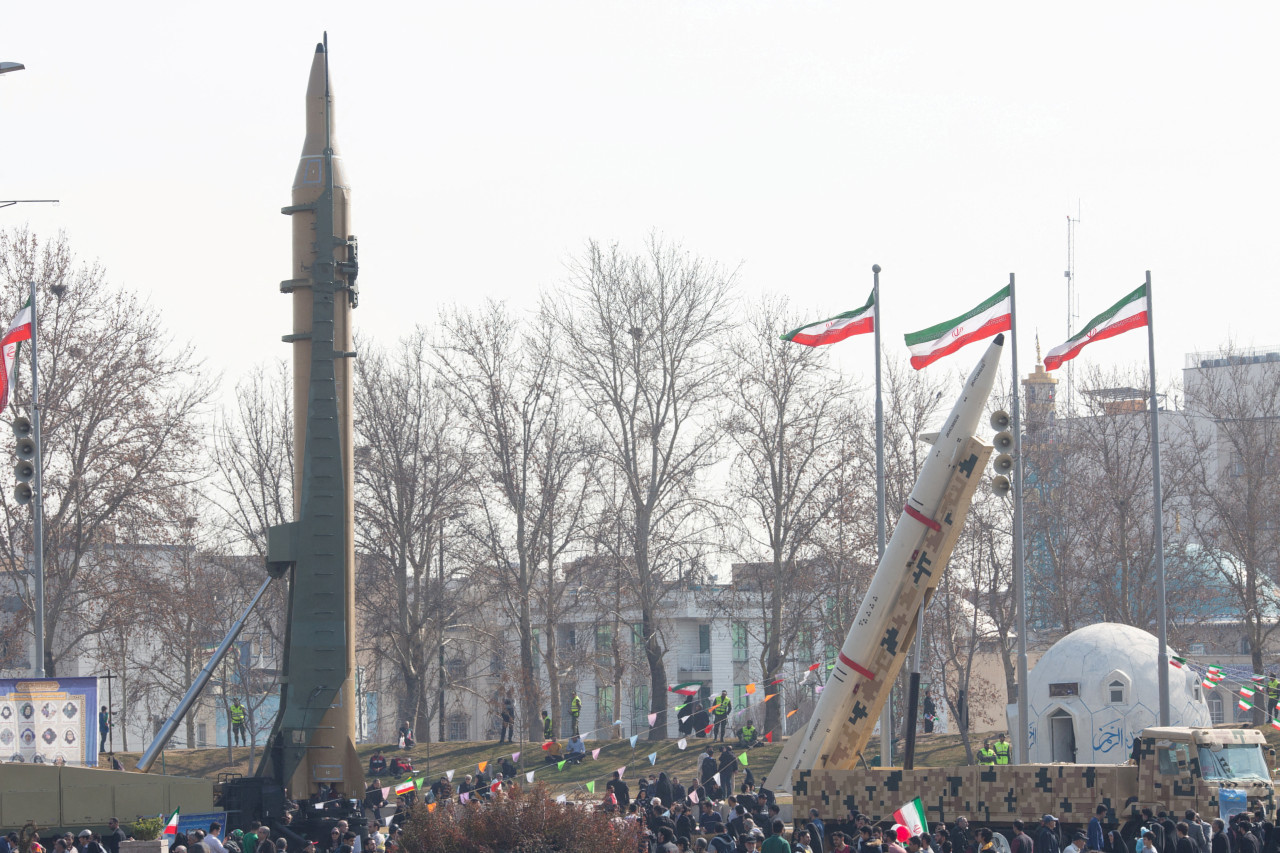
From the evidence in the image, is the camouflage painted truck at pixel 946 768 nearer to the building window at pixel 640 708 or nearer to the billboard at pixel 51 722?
the billboard at pixel 51 722

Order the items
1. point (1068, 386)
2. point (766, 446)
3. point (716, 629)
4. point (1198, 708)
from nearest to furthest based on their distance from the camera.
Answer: point (1198, 708) < point (766, 446) < point (1068, 386) < point (716, 629)

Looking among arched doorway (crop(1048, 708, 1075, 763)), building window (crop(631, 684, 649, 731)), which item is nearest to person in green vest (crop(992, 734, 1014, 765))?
arched doorway (crop(1048, 708, 1075, 763))

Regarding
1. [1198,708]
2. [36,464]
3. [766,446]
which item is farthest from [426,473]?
[1198,708]

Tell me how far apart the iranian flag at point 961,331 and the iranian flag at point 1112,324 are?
1.40 m

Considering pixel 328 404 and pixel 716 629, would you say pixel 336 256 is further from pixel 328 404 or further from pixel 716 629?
pixel 716 629

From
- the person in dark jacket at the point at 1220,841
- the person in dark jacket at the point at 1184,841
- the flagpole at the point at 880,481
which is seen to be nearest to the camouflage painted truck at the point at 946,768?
the flagpole at the point at 880,481

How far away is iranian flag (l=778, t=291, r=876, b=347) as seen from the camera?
27328 millimetres

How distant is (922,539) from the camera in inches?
917

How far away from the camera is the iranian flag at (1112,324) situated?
2650 cm

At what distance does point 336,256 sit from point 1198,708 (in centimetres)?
2032

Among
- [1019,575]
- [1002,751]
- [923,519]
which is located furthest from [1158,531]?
[1002,751]

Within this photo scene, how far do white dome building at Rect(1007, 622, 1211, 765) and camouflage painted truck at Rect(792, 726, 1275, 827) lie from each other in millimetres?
9374

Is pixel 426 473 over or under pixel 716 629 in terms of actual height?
over

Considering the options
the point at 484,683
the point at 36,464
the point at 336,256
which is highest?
the point at 336,256
